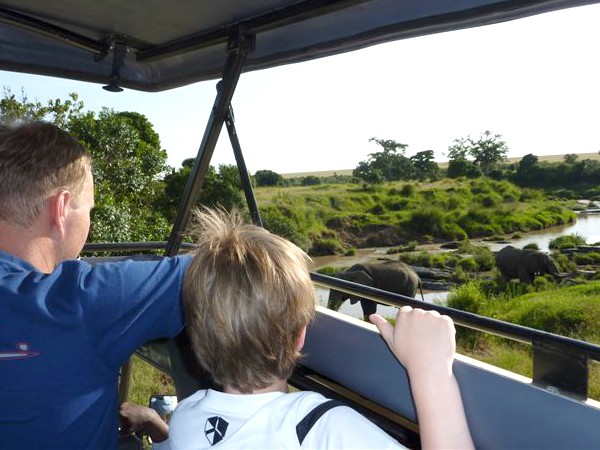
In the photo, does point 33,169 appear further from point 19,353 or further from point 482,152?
point 482,152

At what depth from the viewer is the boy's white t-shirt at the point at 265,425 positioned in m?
0.75

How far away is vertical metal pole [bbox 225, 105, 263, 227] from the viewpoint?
6.37 ft

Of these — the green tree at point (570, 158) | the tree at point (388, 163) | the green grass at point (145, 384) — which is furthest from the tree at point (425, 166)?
the green grass at point (145, 384)

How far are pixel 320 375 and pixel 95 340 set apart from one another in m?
0.60

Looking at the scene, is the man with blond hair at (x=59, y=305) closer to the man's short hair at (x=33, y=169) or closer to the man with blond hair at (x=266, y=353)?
the man's short hair at (x=33, y=169)

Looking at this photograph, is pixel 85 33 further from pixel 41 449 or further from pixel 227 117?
pixel 41 449

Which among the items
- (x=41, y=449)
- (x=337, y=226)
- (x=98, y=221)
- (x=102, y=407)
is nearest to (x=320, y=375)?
(x=102, y=407)

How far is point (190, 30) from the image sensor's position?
1.91 m

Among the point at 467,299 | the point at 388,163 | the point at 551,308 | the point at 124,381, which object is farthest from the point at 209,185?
the point at 551,308

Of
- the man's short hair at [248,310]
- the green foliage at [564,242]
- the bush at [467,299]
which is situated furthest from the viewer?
the bush at [467,299]

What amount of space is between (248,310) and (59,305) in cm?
38

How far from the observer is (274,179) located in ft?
35.3

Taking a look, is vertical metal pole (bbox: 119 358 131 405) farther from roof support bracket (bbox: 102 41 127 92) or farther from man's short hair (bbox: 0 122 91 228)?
man's short hair (bbox: 0 122 91 228)

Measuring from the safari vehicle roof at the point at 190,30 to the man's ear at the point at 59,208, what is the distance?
0.79m
